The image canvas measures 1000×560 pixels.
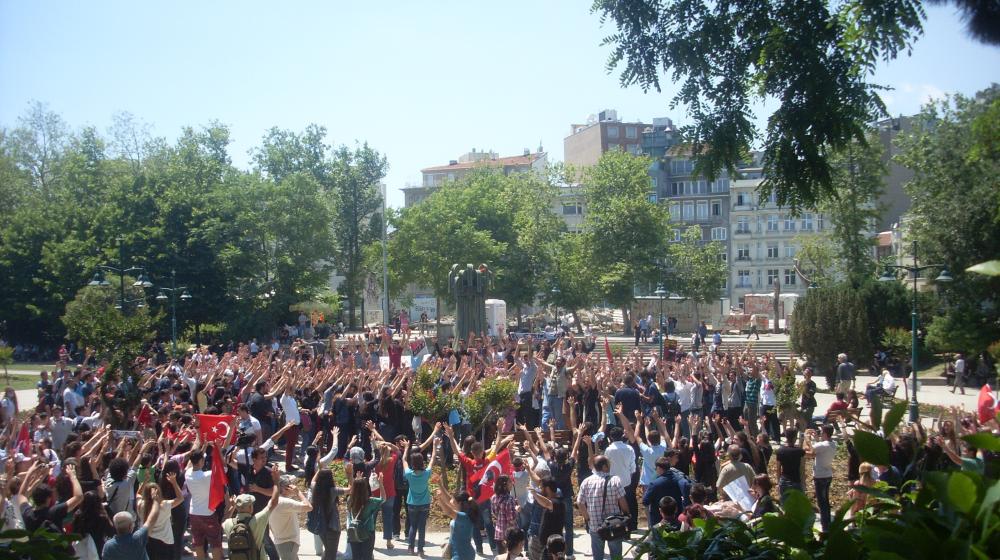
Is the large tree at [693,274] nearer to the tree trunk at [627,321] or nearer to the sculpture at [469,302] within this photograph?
the tree trunk at [627,321]

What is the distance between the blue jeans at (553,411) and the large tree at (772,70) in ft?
27.2

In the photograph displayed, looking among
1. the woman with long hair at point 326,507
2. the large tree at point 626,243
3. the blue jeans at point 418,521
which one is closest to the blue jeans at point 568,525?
the blue jeans at point 418,521

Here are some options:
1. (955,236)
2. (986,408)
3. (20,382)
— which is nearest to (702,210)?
(955,236)

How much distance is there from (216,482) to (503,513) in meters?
3.11

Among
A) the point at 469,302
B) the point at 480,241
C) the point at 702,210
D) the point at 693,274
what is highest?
the point at 702,210

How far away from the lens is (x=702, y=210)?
289ft

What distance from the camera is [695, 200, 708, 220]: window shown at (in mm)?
87812

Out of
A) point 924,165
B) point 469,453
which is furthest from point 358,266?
point 469,453

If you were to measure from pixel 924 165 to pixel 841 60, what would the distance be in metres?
37.2

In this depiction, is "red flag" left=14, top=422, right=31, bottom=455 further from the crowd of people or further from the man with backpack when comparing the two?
the man with backpack

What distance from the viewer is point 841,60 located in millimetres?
8156

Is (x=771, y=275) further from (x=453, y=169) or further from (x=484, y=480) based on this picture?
(x=484, y=480)

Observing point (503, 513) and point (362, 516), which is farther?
point (362, 516)

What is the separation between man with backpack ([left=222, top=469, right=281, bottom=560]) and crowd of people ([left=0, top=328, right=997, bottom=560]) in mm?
21
